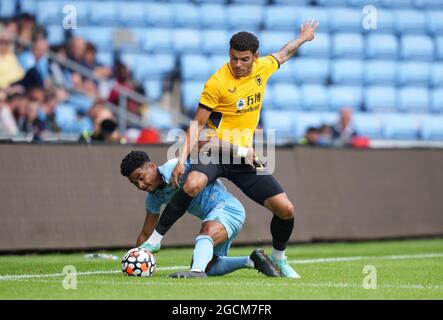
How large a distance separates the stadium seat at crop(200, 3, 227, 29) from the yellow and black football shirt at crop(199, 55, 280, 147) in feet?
A: 42.1

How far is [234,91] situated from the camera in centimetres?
971

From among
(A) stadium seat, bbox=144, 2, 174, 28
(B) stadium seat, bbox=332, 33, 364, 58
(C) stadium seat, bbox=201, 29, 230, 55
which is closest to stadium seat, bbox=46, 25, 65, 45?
(A) stadium seat, bbox=144, 2, 174, 28

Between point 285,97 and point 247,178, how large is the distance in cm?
1238

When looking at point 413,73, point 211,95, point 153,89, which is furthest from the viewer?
point 413,73

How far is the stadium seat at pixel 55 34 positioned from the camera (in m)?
19.8

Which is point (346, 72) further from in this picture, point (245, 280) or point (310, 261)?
point (245, 280)

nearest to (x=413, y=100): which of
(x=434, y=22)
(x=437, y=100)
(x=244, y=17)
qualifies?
(x=437, y=100)

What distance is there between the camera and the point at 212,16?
22844 millimetres

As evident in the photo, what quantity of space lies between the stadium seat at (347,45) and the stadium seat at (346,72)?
236 millimetres

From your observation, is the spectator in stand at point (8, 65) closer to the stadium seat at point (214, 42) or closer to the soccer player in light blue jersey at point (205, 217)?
the stadium seat at point (214, 42)

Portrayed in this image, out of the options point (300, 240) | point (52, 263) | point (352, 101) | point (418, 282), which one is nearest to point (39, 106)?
point (300, 240)

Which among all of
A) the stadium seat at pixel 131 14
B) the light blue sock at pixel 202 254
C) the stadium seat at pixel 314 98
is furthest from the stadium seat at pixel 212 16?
the light blue sock at pixel 202 254

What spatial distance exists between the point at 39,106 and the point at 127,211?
12.9 ft

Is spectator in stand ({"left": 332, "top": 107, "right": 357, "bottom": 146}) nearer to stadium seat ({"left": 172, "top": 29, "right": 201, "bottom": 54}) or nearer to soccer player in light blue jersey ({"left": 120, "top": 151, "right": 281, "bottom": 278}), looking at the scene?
stadium seat ({"left": 172, "top": 29, "right": 201, "bottom": 54})
